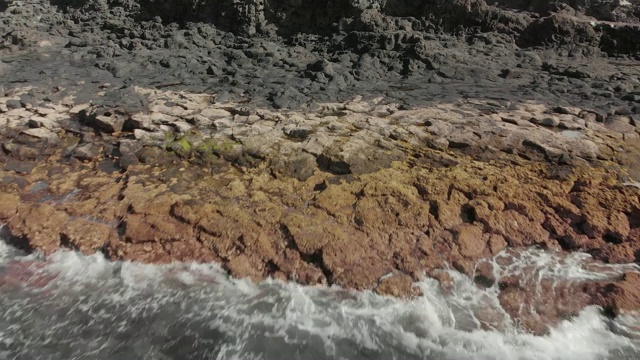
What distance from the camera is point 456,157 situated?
429 cm

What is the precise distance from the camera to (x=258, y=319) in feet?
10.1

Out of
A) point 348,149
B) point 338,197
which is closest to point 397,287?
point 338,197

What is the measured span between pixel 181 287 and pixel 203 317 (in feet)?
1.04

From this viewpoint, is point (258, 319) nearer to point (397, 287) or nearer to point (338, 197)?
point (397, 287)

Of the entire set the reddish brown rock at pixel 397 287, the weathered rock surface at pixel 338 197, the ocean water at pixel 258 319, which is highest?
the weathered rock surface at pixel 338 197

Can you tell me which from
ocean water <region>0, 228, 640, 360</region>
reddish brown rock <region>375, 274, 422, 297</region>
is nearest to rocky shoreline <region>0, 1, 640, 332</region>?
reddish brown rock <region>375, 274, 422, 297</region>

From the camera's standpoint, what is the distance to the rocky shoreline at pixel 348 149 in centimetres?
345

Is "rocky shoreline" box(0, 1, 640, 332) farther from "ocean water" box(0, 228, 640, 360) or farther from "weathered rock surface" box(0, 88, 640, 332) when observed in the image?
"ocean water" box(0, 228, 640, 360)

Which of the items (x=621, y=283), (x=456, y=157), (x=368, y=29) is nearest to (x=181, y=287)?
(x=456, y=157)

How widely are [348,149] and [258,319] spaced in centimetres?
188

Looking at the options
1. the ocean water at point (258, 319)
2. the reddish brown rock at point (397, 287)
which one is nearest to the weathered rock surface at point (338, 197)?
the reddish brown rock at point (397, 287)

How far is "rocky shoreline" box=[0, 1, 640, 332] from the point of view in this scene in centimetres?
345

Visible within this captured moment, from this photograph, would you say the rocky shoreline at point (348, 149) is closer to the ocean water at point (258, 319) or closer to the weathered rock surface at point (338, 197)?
the weathered rock surface at point (338, 197)

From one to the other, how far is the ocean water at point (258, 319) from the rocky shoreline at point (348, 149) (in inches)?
4.7
